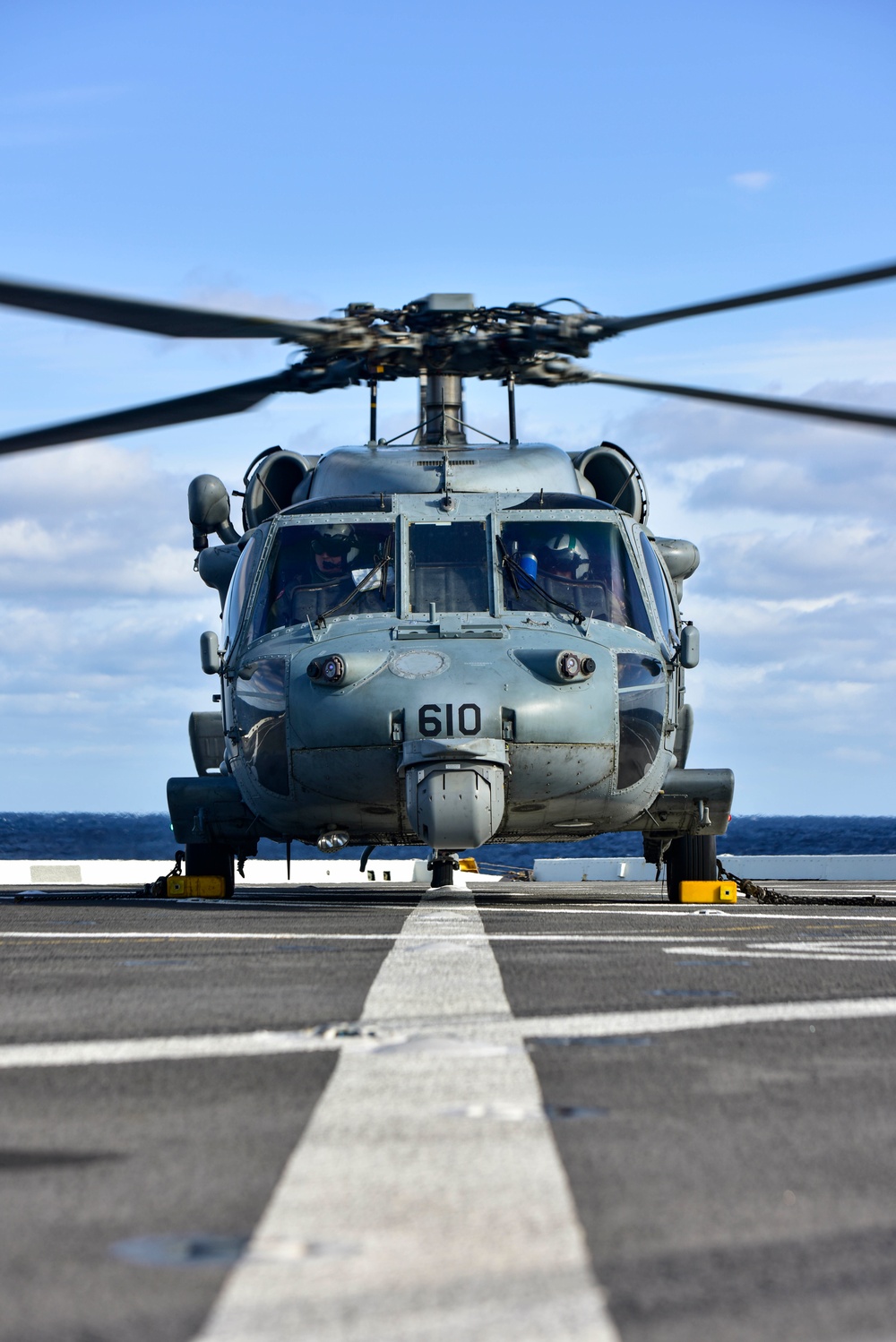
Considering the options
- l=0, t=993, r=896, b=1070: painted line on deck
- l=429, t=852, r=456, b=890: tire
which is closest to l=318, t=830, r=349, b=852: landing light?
l=429, t=852, r=456, b=890: tire

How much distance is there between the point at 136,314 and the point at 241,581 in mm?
5971

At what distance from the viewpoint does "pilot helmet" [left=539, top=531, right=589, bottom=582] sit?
13039 mm

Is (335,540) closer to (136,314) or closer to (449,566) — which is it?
(449,566)

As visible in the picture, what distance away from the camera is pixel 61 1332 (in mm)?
1928

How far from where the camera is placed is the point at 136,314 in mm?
7680

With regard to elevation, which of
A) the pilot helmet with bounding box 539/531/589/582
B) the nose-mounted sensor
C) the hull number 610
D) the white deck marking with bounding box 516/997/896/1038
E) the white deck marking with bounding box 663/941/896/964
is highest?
the pilot helmet with bounding box 539/531/589/582

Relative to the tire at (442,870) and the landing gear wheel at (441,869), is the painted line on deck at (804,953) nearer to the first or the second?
the landing gear wheel at (441,869)

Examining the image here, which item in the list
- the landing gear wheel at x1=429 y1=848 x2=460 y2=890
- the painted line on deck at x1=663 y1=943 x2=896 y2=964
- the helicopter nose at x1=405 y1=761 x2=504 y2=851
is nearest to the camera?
the painted line on deck at x1=663 y1=943 x2=896 y2=964

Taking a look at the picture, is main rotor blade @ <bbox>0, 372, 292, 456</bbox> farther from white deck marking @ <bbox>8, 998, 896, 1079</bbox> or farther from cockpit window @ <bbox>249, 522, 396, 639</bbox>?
white deck marking @ <bbox>8, 998, 896, 1079</bbox>

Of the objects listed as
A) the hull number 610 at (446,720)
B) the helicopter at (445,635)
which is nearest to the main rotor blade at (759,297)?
the helicopter at (445,635)

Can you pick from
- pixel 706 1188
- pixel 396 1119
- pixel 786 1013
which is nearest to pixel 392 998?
pixel 786 1013

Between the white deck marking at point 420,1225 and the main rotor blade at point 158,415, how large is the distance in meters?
5.77

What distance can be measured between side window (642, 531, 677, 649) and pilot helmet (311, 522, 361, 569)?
2502 millimetres

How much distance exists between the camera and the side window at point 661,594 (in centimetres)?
1360
